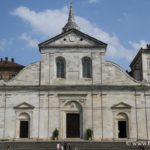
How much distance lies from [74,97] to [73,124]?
2.84m

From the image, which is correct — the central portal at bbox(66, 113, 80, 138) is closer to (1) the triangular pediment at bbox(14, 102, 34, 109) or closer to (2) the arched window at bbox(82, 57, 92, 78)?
(1) the triangular pediment at bbox(14, 102, 34, 109)

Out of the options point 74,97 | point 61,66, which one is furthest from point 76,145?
point 61,66

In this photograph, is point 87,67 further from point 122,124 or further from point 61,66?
point 122,124

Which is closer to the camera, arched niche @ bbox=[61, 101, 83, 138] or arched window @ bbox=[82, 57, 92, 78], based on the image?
arched niche @ bbox=[61, 101, 83, 138]

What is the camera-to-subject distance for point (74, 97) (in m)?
41.0

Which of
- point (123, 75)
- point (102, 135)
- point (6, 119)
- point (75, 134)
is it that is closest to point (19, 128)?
point (6, 119)

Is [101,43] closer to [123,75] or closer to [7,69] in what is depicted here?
[123,75]

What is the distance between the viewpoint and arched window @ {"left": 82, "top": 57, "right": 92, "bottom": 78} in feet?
137

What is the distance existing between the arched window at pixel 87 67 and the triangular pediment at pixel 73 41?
1570mm

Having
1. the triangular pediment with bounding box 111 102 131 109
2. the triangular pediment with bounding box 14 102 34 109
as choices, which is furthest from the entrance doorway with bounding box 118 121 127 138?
the triangular pediment with bounding box 14 102 34 109

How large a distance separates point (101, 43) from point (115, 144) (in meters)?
11.3

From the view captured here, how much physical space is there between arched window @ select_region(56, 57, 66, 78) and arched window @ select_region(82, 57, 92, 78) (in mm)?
2158

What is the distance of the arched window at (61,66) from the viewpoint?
4184 cm

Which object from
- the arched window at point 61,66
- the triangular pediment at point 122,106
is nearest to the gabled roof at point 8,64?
the arched window at point 61,66
